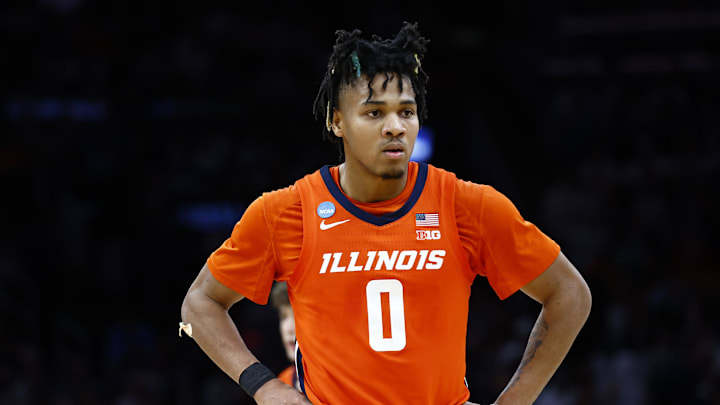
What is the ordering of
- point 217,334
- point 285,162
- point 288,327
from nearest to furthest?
1. point 217,334
2. point 288,327
3. point 285,162

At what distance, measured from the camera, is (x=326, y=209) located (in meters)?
3.33

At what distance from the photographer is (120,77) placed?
10.3m

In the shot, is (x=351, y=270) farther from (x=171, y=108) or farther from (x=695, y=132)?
(x=695, y=132)

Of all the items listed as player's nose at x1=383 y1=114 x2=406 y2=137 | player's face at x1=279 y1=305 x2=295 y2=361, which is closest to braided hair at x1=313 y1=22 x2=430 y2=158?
player's nose at x1=383 y1=114 x2=406 y2=137

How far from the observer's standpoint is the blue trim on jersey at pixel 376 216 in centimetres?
330

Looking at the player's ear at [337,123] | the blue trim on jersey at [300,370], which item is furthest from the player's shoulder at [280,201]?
the blue trim on jersey at [300,370]

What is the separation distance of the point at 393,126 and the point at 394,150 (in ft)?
0.30

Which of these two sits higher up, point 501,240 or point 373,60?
point 373,60

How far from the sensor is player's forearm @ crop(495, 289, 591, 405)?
3334 millimetres

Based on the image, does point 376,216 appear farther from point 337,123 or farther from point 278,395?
point 278,395

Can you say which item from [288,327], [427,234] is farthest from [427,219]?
[288,327]

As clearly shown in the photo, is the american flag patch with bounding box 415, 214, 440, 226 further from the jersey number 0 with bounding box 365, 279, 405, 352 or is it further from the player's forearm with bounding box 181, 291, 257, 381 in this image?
the player's forearm with bounding box 181, 291, 257, 381

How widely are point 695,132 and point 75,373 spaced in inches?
285

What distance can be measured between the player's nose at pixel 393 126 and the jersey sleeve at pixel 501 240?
1.14 ft
